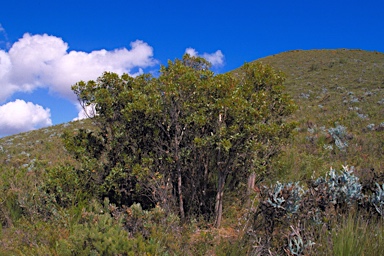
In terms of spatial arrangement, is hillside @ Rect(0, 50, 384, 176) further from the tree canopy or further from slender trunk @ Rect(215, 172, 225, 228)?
slender trunk @ Rect(215, 172, 225, 228)

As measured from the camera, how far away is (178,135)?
616 centimetres

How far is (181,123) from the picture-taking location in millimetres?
6020

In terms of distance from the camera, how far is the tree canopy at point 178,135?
5676 mm

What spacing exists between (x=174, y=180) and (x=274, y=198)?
2457 mm

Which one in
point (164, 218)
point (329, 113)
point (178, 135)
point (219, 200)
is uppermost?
point (329, 113)

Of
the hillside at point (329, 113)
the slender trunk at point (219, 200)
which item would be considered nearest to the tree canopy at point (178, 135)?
the slender trunk at point (219, 200)

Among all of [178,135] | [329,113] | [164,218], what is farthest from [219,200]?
[329,113]

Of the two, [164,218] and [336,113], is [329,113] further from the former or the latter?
[164,218]

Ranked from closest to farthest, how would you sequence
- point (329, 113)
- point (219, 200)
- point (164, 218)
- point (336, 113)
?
1. point (164, 218)
2. point (219, 200)
3. point (336, 113)
4. point (329, 113)

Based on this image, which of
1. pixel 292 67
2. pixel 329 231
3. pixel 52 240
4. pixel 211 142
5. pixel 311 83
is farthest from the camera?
pixel 292 67

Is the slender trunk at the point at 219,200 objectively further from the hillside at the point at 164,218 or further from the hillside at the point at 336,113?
the hillside at the point at 336,113

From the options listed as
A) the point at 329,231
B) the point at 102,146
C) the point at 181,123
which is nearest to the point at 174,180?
the point at 181,123

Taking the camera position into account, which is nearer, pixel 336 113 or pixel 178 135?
pixel 178 135

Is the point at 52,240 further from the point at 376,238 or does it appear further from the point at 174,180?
the point at 376,238
